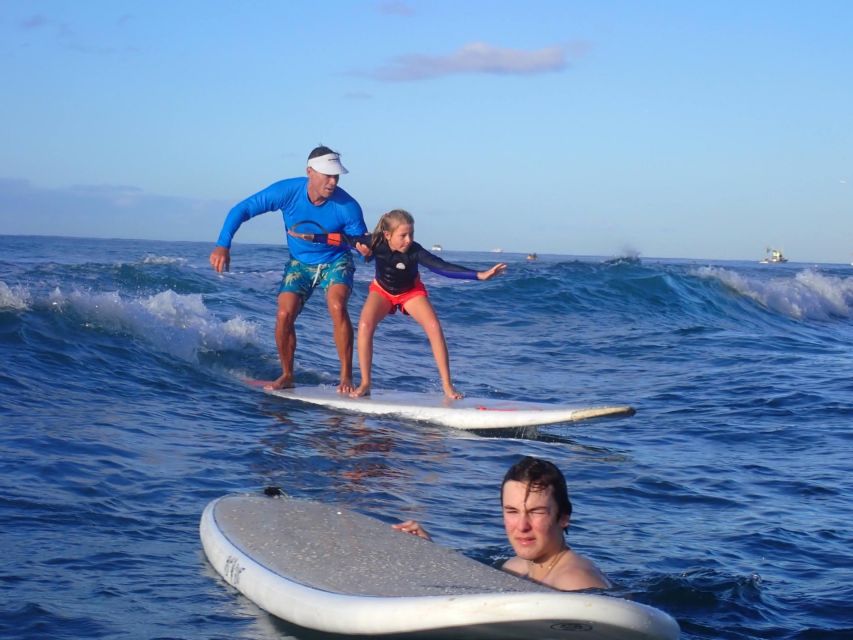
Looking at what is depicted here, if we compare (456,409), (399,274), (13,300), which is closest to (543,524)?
(456,409)

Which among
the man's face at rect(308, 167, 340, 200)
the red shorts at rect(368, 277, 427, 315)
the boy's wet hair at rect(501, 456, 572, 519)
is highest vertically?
the man's face at rect(308, 167, 340, 200)

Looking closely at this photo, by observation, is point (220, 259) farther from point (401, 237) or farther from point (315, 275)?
point (401, 237)

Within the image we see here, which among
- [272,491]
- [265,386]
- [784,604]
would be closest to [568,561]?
[784,604]

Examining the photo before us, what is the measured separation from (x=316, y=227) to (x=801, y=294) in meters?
19.5

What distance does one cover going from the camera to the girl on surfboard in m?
8.46

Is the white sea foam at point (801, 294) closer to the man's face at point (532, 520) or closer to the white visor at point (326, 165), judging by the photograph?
the white visor at point (326, 165)

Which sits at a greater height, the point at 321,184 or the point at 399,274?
the point at 321,184

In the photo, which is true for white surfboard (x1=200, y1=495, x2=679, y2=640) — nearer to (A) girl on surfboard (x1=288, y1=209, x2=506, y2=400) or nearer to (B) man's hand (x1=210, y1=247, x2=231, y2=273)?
(A) girl on surfboard (x1=288, y1=209, x2=506, y2=400)

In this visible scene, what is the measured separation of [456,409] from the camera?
848cm

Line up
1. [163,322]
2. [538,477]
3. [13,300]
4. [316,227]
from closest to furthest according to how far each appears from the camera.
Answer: [538,477]
[316,227]
[13,300]
[163,322]

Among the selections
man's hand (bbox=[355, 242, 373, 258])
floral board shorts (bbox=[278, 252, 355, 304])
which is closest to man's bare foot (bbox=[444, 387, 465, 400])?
floral board shorts (bbox=[278, 252, 355, 304])

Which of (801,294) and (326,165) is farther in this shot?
(801,294)

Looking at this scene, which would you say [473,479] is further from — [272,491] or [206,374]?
[206,374]

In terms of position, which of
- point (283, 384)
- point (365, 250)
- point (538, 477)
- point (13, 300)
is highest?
point (365, 250)
